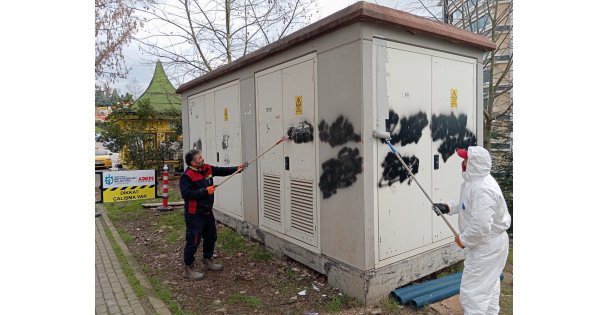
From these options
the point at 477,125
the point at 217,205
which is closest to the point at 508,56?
the point at 477,125

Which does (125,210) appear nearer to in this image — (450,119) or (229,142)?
(229,142)

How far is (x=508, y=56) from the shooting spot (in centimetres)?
1034

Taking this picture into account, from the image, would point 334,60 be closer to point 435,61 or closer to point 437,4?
point 435,61

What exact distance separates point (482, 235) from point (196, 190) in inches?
138

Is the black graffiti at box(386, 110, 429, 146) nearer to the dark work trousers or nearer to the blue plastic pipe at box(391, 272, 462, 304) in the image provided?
the blue plastic pipe at box(391, 272, 462, 304)

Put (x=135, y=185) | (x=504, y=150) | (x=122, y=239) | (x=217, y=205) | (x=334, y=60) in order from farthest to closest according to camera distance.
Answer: (x=135, y=185)
(x=504, y=150)
(x=217, y=205)
(x=122, y=239)
(x=334, y=60)

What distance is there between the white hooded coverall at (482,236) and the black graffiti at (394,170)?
1.00m

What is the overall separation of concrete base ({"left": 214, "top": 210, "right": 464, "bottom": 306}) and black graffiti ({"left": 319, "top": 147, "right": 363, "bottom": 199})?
3.00 feet

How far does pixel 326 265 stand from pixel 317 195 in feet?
2.93

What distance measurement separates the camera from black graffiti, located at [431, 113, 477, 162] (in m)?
5.10

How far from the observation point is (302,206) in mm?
5305

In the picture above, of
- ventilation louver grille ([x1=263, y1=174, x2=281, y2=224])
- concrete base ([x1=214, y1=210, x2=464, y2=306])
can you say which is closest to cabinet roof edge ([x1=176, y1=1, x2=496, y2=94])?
ventilation louver grille ([x1=263, y1=174, x2=281, y2=224])

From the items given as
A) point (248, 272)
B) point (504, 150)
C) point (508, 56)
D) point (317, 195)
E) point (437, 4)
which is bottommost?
point (248, 272)

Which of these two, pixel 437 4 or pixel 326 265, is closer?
pixel 326 265
